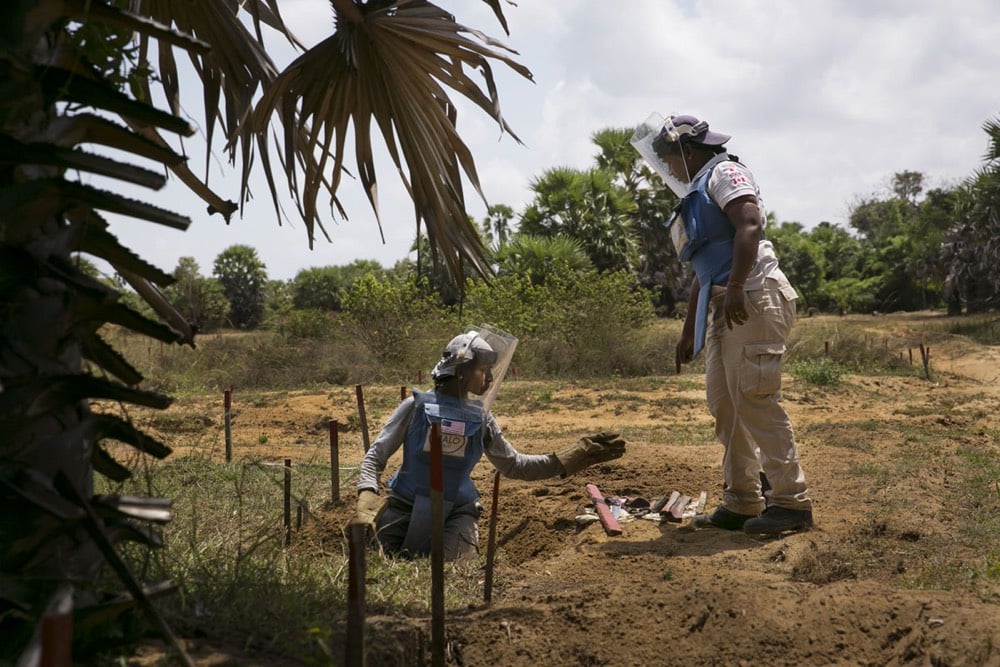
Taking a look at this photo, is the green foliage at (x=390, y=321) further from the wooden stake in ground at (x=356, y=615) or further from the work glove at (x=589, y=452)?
the wooden stake in ground at (x=356, y=615)

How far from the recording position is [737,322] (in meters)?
4.73

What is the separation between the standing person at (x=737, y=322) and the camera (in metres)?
4.70

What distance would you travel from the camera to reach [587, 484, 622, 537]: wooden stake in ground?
5164 mm

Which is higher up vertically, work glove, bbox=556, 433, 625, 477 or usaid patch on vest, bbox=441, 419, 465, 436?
usaid patch on vest, bbox=441, 419, 465, 436

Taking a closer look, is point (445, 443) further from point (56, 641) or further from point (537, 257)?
point (537, 257)

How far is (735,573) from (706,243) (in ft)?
5.69

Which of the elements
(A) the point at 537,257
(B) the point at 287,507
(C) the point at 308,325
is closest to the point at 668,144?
(B) the point at 287,507

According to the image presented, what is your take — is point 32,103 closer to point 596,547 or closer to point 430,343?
point 596,547

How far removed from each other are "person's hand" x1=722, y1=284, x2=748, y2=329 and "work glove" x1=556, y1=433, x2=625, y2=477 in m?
0.89

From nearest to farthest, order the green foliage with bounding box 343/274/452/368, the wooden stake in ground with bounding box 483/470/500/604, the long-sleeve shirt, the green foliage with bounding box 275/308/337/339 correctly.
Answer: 1. the wooden stake in ground with bounding box 483/470/500/604
2. the long-sleeve shirt
3. the green foliage with bounding box 343/274/452/368
4. the green foliage with bounding box 275/308/337/339

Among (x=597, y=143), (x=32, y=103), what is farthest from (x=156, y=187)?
(x=597, y=143)

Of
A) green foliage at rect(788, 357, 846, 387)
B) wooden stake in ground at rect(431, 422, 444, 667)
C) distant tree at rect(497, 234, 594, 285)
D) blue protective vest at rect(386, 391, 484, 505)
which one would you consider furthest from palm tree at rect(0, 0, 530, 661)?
distant tree at rect(497, 234, 594, 285)

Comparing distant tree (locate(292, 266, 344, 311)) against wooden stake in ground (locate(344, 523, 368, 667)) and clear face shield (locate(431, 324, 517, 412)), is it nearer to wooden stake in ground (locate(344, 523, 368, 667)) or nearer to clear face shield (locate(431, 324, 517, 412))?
clear face shield (locate(431, 324, 517, 412))

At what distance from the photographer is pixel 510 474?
509 centimetres
